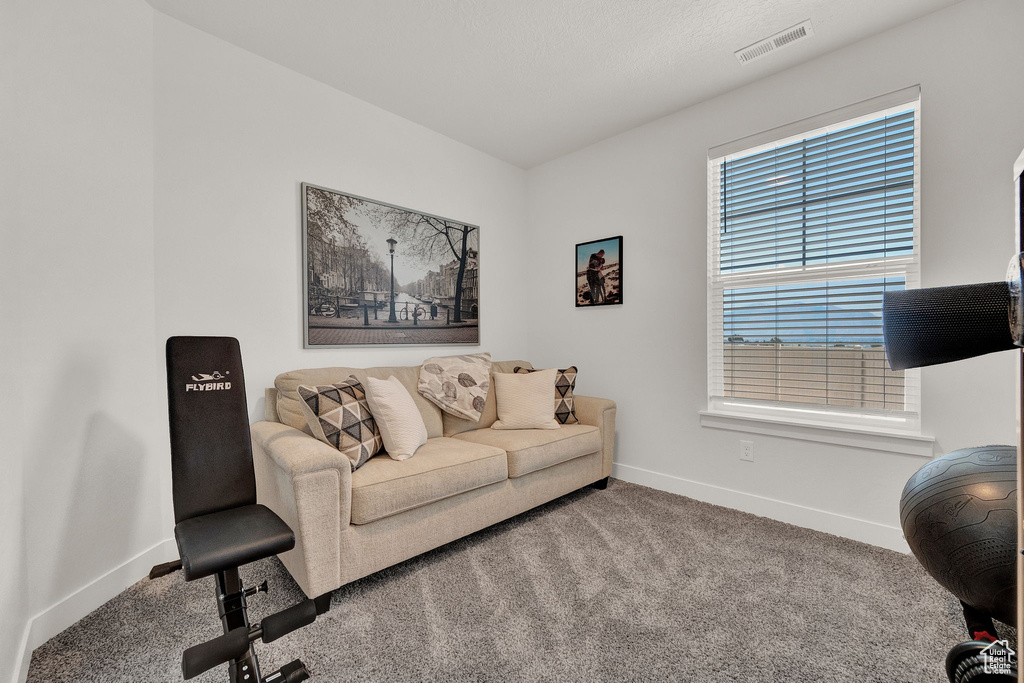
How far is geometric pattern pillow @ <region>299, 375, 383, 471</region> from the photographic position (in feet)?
6.67

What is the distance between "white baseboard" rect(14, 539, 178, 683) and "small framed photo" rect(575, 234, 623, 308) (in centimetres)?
300

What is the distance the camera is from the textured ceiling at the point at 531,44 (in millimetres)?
2074

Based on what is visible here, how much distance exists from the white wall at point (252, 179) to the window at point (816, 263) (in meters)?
2.14

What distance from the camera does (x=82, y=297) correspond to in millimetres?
1768

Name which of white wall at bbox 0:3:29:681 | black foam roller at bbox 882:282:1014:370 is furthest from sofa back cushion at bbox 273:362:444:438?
black foam roller at bbox 882:282:1014:370

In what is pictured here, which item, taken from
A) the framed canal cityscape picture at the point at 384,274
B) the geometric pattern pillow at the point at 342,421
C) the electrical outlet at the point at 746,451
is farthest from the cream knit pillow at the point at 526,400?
the electrical outlet at the point at 746,451

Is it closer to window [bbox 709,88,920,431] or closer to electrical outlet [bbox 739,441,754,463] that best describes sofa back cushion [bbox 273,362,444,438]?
electrical outlet [bbox 739,441,754,463]

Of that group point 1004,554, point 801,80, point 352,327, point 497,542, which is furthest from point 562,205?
point 1004,554

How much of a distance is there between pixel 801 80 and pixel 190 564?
139 inches

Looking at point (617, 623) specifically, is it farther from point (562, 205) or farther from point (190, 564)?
point (562, 205)

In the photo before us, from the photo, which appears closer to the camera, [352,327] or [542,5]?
[542,5]

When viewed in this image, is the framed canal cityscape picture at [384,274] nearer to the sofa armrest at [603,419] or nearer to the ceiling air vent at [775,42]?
the sofa armrest at [603,419]

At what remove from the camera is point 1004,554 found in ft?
3.30

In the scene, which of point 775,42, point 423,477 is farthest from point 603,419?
point 775,42
